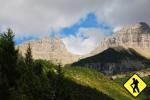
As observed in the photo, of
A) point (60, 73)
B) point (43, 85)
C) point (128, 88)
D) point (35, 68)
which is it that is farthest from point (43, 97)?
point (128, 88)

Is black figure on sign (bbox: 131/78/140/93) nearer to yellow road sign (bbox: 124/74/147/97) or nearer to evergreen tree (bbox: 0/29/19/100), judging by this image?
yellow road sign (bbox: 124/74/147/97)

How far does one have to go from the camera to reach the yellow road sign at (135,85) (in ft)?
71.1

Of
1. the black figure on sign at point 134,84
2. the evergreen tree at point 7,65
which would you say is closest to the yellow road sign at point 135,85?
the black figure on sign at point 134,84

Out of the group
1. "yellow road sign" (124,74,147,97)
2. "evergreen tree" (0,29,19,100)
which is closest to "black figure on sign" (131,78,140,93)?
"yellow road sign" (124,74,147,97)

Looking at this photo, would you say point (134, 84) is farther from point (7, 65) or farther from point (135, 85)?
point (7, 65)

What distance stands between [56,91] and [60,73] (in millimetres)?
3833

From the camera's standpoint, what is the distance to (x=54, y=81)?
8806 centimetres

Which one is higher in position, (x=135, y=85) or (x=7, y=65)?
(x=7, y=65)

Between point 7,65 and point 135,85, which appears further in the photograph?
point 7,65

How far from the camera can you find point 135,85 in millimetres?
21906

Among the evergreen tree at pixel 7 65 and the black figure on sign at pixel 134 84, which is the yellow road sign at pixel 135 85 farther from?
the evergreen tree at pixel 7 65

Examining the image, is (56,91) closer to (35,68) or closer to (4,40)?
(35,68)

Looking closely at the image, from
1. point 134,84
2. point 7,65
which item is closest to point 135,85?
point 134,84

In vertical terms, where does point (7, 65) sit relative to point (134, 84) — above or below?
above
